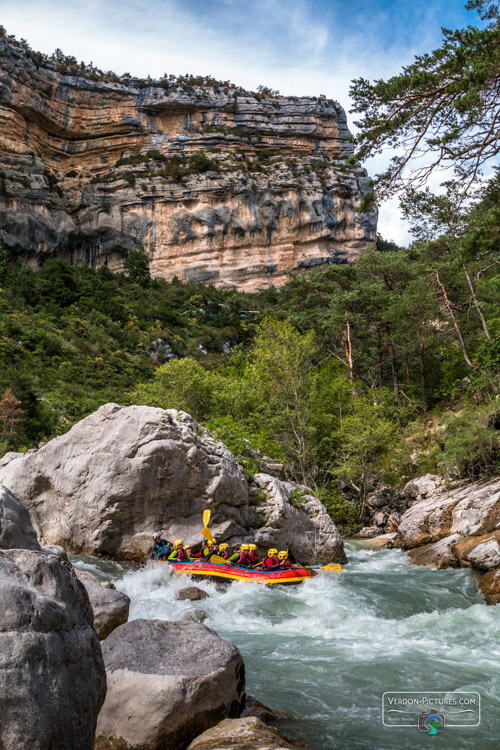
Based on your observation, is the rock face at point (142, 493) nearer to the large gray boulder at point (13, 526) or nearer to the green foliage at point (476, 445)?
the green foliage at point (476, 445)

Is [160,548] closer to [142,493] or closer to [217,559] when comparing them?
[217,559]

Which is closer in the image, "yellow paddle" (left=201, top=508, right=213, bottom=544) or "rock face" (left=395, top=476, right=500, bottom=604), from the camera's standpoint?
"rock face" (left=395, top=476, right=500, bottom=604)

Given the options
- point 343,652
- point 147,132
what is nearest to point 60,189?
point 147,132

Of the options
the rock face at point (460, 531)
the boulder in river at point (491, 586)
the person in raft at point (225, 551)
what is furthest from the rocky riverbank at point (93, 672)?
the rock face at point (460, 531)

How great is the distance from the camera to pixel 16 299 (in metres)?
34.1

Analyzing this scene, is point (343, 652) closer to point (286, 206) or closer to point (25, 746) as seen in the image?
point (25, 746)

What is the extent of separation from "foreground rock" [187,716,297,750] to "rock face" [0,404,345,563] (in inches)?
325

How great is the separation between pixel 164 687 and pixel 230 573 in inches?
269

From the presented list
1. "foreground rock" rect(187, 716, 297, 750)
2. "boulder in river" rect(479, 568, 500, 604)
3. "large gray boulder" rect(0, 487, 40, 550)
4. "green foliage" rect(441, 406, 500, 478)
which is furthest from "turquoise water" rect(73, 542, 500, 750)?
"green foliage" rect(441, 406, 500, 478)

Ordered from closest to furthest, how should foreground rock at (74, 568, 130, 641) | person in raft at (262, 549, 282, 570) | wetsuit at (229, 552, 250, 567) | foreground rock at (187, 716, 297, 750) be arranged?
foreground rock at (187, 716, 297, 750), foreground rock at (74, 568, 130, 641), person in raft at (262, 549, 282, 570), wetsuit at (229, 552, 250, 567)

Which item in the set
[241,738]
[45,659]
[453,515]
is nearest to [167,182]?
[453,515]

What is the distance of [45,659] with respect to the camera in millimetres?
2793

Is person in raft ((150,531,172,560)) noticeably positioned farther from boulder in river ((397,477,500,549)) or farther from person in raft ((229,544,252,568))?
boulder in river ((397,477,500,549))

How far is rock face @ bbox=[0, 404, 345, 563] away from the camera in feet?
40.2
